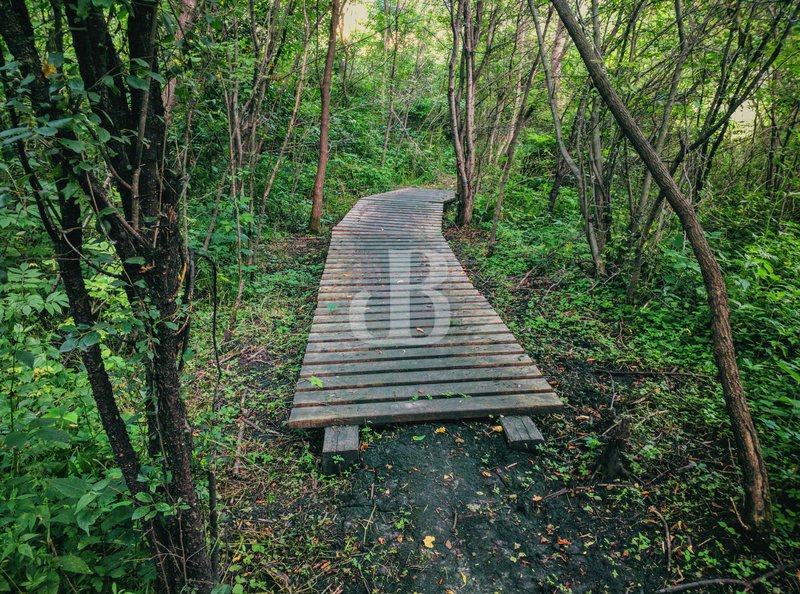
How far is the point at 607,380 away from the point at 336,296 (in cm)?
327

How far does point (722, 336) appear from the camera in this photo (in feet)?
7.88

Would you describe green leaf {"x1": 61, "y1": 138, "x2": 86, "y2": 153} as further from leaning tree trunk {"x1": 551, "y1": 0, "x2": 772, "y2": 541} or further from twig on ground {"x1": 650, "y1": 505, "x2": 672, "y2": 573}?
twig on ground {"x1": 650, "y1": 505, "x2": 672, "y2": 573}

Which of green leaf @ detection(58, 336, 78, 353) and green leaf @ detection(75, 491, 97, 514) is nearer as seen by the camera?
green leaf @ detection(58, 336, 78, 353)

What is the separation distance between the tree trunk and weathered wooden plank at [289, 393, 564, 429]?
582cm

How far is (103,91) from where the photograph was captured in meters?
1.15

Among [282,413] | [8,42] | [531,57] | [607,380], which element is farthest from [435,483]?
[531,57]

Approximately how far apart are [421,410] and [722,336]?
2126mm

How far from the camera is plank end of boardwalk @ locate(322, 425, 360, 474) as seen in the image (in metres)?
2.66

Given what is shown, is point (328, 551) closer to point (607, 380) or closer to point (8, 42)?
point (8, 42)

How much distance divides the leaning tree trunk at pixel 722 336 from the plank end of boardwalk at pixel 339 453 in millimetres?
2487

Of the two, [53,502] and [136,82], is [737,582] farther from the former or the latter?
[53,502]

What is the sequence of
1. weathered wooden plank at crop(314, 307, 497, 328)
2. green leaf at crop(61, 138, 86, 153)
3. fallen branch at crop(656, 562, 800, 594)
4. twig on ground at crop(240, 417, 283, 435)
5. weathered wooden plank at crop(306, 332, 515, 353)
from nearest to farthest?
green leaf at crop(61, 138, 86, 153), fallen branch at crop(656, 562, 800, 594), twig on ground at crop(240, 417, 283, 435), weathered wooden plank at crop(306, 332, 515, 353), weathered wooden plank at crop(314, 307, 497, 328)

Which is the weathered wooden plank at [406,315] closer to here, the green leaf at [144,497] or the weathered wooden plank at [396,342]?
the weathered wooden plank at [396,342]

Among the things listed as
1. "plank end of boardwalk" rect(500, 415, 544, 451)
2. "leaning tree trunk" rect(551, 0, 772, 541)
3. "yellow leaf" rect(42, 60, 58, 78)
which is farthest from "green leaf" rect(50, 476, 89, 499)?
"leaning tree trunk" rect(551, 0, 772, 541)
